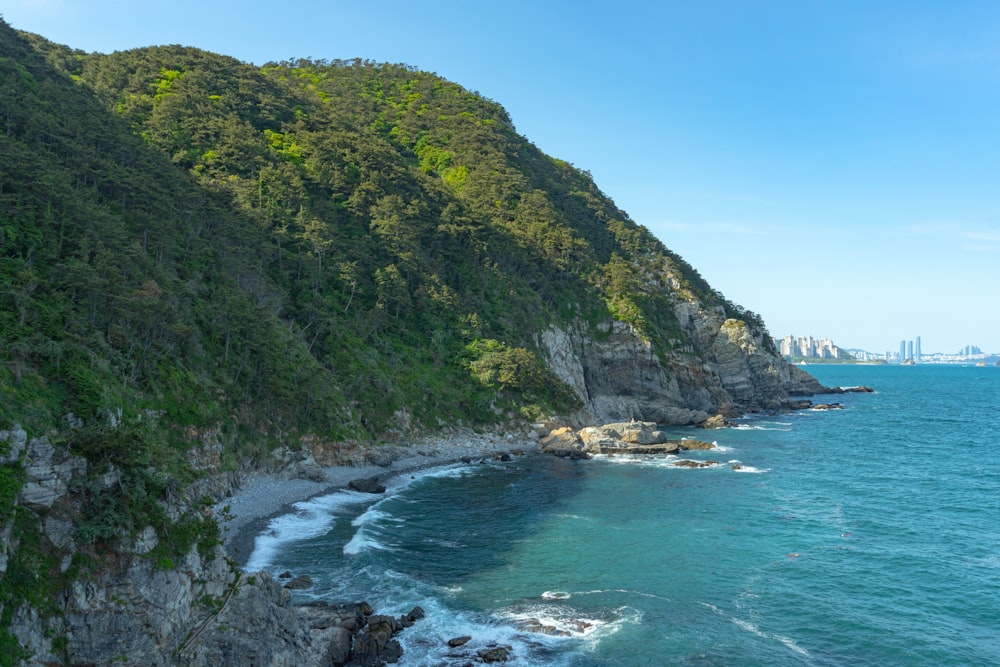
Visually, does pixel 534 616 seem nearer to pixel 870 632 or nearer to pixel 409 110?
pixel 870 632

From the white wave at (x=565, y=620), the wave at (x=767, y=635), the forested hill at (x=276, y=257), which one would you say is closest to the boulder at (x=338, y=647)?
the white wave at (x=565, y=620)

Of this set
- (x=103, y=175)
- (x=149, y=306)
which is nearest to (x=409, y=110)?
(x=103, y=175)

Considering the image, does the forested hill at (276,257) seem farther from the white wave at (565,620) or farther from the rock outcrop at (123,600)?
the white wave at (565,620)

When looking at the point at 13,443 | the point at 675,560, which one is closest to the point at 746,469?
the point at 675,560

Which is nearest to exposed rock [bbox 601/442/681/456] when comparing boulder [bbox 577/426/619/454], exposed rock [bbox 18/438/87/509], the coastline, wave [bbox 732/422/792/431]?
boulder [bbox 577/426/619/454]

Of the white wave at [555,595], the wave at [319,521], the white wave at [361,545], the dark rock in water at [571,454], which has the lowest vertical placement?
the white wave at [555,595]

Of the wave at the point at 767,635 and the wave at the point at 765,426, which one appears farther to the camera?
the wave at the point at 765,426

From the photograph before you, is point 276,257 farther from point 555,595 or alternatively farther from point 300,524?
point 555,595

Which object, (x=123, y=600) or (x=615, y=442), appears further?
(x=615, y=442)
